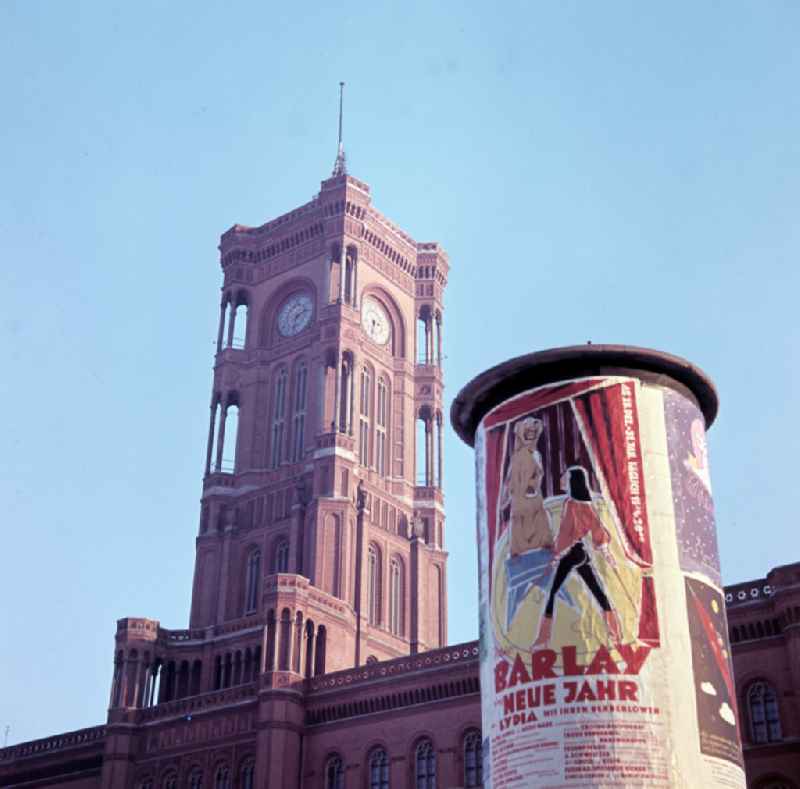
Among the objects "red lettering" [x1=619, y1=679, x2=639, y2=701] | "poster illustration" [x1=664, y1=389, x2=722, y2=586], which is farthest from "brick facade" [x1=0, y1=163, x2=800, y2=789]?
"red lettering" [x1=619, y1=679, x2=639, y2=701]

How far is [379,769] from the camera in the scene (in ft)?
199

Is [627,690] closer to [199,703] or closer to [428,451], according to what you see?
[199,703]

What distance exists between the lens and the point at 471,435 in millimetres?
37875

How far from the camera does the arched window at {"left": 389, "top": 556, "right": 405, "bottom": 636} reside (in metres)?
84.3

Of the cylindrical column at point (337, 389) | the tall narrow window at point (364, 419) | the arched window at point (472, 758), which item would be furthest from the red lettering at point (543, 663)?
the tall narrow window at point (364, 419)

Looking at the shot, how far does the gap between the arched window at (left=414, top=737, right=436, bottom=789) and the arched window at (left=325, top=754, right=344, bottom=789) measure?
4731 millimetres

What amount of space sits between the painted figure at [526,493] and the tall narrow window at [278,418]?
180 ft

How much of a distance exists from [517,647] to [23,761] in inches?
2105

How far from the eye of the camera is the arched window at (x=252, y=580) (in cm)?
8375

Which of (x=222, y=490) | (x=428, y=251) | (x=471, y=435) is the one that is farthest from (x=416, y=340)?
(x=471, y=435)

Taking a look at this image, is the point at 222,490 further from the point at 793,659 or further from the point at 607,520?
the point at 607,520

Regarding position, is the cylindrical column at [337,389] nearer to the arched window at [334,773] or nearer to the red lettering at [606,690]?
the arched window at [334,773]

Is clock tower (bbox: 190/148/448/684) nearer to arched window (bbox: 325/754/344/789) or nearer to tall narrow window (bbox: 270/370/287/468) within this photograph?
tall narrow window (bbox: 270/370/287/468)

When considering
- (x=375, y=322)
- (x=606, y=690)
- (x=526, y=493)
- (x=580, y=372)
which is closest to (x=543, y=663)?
(x=606, y=690)
